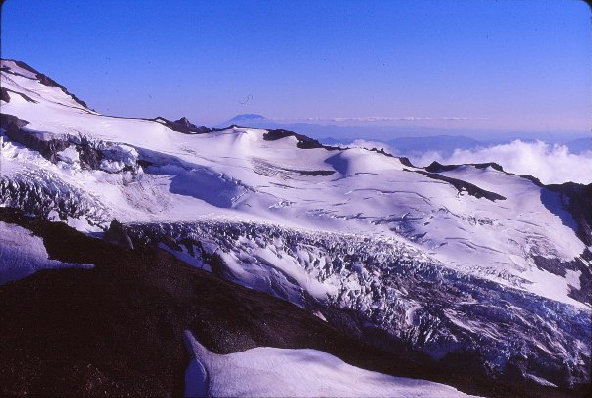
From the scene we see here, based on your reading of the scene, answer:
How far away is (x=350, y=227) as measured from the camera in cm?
4269

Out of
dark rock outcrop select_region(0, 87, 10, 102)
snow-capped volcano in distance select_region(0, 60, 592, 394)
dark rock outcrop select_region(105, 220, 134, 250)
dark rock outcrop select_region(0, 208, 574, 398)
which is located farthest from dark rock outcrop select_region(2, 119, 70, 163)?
dark rock outcrop select_region(105, 220, 134, 250)

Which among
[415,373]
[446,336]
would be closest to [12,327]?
[415,373]

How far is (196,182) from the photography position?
154 feet

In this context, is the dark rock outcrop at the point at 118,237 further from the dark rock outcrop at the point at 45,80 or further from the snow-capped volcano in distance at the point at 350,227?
the dark rock outcrop at the point at 45,80

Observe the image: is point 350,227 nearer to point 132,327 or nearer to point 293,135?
point 132,327

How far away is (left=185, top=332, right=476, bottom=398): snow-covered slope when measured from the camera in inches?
877

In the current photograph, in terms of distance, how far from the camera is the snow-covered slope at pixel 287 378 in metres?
22.3

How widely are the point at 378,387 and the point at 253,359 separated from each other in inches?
304

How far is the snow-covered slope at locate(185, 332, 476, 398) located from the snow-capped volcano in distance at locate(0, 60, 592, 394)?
5842mm

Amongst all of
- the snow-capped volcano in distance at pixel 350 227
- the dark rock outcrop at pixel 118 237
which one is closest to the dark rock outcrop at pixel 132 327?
the dark rock outcrop at pixel 118 237

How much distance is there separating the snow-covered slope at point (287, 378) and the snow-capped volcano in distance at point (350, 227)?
584cm

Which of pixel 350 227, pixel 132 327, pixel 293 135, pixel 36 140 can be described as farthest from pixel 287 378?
pixel 293 135

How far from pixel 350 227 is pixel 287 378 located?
21398 millimetres

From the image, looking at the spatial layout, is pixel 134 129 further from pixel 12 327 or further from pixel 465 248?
pixel 465 248
